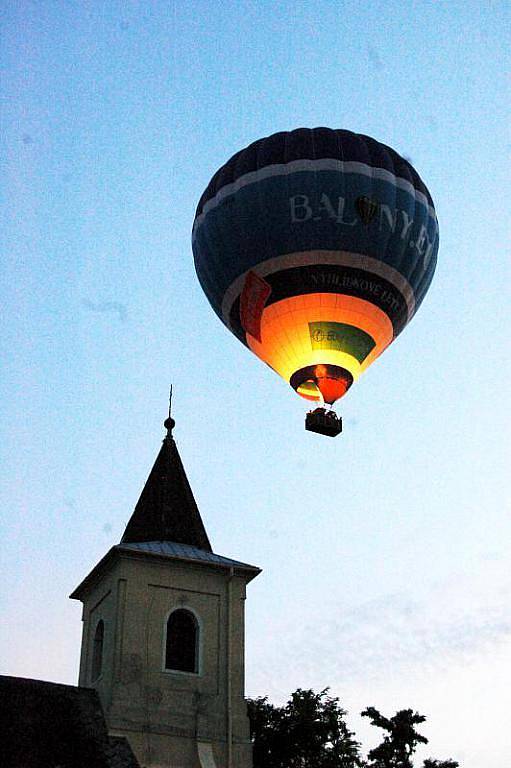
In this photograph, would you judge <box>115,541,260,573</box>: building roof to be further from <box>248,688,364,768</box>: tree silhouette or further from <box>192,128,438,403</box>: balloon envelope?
<box>248,688,364,768</box>: tree silhouette

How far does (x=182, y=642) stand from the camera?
3003 centimetres

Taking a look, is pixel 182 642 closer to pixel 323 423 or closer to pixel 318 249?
pixel 323 423

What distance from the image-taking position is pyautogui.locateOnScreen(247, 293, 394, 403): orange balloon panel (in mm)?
29125

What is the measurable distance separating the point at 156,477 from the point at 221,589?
4.61 meters

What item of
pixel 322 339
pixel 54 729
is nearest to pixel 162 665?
pixel 54 729

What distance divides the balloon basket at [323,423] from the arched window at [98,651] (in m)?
8.28

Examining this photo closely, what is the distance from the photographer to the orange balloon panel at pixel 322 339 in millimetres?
29125

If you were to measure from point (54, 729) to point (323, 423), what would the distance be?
10.3 metres

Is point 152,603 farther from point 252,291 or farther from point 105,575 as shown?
point 252,291

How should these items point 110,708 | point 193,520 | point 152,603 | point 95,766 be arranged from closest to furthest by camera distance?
point 95,766, point 110,708, point 152,603, point 193,520

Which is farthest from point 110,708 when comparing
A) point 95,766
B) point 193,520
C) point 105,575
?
point 193,520

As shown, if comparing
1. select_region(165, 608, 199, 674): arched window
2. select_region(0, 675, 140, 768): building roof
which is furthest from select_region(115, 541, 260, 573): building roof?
select_region(0, 675, 140, 768): building roof

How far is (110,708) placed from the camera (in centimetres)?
2808

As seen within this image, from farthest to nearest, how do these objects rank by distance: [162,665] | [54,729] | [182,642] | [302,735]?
[302,735] < [182,642] < [162,665] < [54,729]
